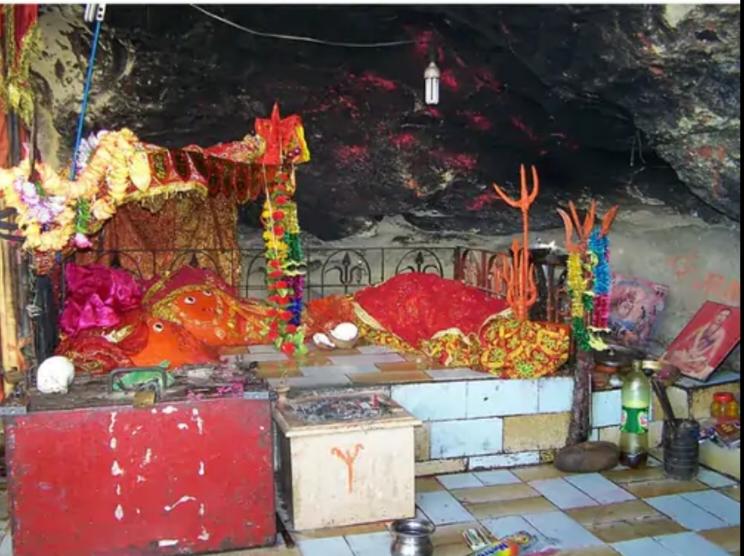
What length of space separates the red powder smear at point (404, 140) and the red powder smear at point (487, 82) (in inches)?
53.3

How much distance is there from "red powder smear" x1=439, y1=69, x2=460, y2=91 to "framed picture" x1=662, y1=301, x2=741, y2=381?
3.12 m

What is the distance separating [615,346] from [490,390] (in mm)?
2018

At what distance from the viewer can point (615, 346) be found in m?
7.23

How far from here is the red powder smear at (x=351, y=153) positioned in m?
8.57

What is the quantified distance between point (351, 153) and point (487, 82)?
88.8 inches

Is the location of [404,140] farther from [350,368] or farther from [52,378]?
[52,378]

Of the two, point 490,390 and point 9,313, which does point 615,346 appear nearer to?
point 490,390

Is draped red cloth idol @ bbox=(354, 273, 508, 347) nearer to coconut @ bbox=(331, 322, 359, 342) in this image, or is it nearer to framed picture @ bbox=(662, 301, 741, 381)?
coconut @ bbox=(331, 322, 359, 342)

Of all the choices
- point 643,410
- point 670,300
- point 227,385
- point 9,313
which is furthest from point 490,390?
point 9,313

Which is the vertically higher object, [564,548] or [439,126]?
[439,126]

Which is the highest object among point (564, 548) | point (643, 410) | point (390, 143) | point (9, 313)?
point (390, 143)

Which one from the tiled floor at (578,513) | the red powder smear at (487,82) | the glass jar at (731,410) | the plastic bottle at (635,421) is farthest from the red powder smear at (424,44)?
the glass jar at (731,410)

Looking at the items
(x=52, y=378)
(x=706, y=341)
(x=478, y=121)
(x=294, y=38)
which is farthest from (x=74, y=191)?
(x=706, y=341)

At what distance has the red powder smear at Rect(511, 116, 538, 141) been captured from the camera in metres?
7.28
